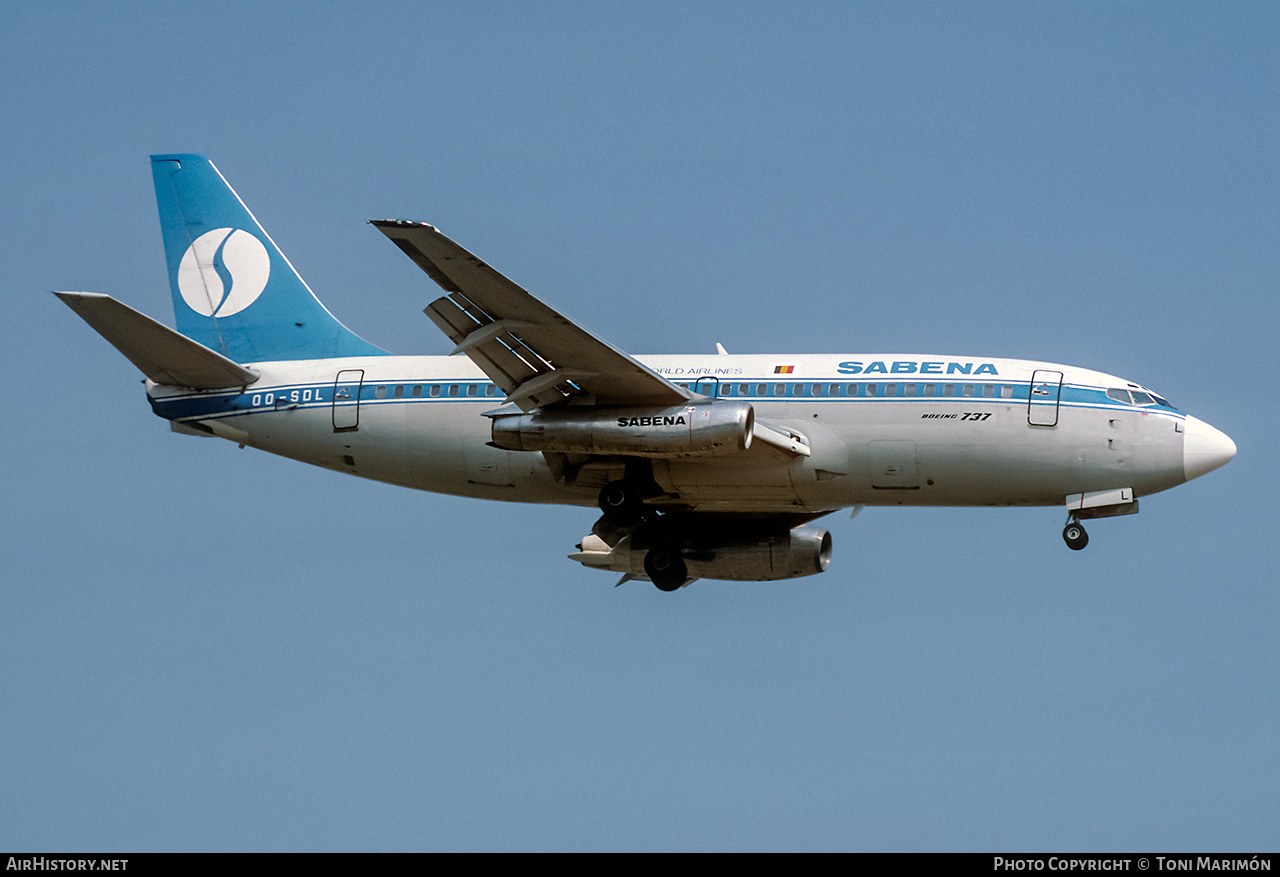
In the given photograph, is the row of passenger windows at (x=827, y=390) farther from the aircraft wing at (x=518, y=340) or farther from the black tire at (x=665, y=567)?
the black tire at (x=665, y=567)

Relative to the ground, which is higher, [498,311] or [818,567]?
[498,311]

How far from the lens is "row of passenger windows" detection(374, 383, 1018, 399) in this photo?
1421 inches

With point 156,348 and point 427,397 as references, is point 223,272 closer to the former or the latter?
point 156,348

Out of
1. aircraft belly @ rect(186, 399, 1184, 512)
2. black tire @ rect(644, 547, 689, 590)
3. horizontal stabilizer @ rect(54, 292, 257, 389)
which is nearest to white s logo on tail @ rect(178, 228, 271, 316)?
horizontal stabilizer @ rect(54, 292, 257, 389)

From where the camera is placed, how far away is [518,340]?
35031 millimetres

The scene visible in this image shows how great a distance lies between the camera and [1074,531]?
118 feet

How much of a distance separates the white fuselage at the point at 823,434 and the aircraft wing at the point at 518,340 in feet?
7.04

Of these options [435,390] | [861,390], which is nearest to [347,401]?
[435,390]

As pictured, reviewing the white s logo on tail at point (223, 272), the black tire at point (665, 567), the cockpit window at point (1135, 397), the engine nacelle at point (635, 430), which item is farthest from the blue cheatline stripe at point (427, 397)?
the black tire at point (665, 567)
